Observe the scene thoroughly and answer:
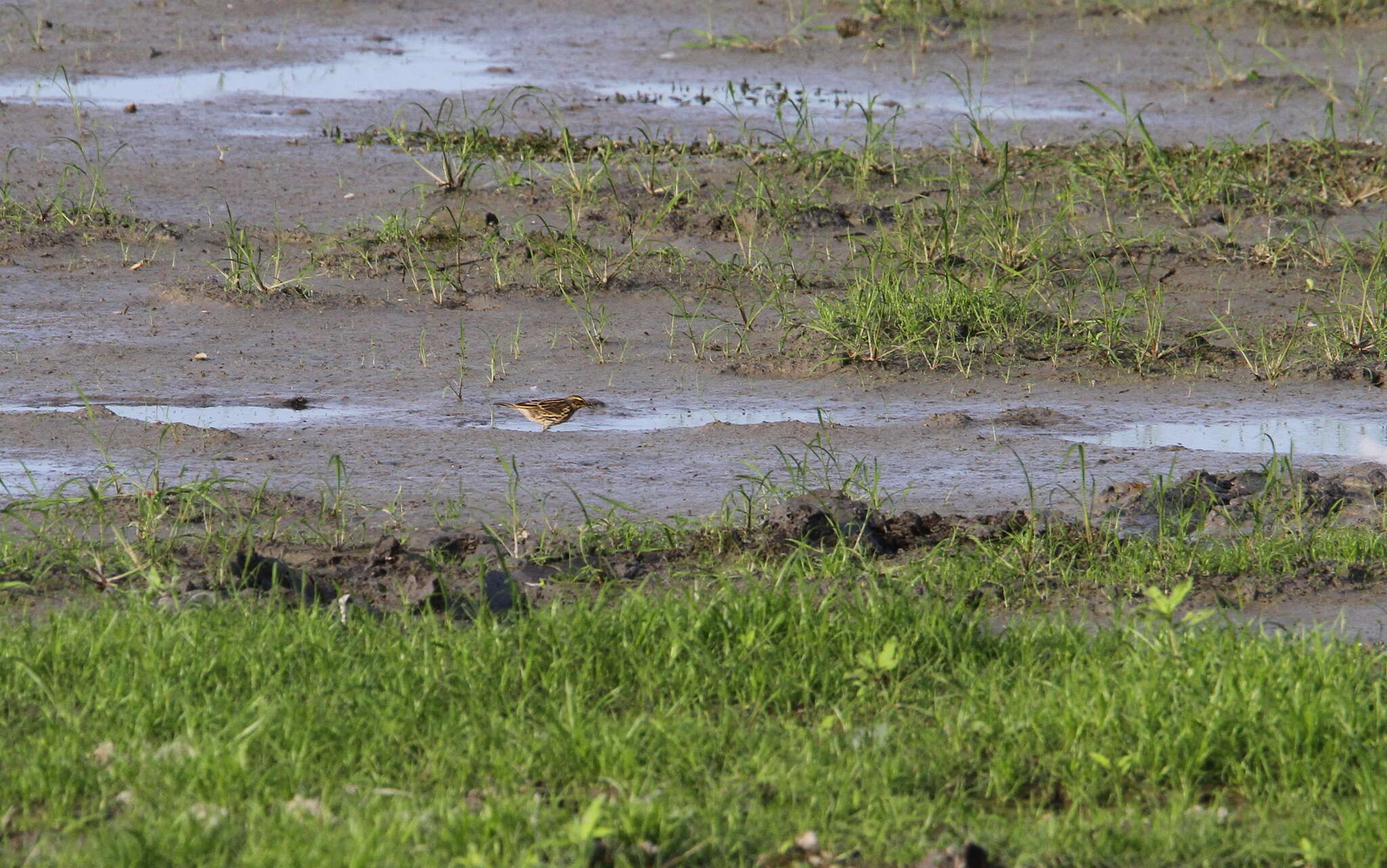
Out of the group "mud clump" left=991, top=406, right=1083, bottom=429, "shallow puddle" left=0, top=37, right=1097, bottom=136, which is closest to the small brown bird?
"mud clump" left=991, top=406, right=1083, bottom=429

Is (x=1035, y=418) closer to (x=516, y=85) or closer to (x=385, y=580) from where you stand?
(x=385, y=580)

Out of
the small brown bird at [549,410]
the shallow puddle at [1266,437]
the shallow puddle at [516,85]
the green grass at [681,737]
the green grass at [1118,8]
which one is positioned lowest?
the green grass at [681,737]

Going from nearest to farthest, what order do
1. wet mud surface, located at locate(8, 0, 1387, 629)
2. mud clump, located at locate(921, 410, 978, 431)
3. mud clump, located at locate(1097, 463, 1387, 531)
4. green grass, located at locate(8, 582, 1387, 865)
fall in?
green grass, located at locate(8, 582, 1387, 865)
mud clump, located at locate(1097, 463, 1387, 531)
wet mud surface, located at locate(8, 0, 1387, 629)
mud clump, located at locate(921, 410, 978, 431)

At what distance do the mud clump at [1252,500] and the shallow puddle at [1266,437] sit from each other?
0.57 metres

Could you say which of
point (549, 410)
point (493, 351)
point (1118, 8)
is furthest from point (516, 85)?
point (549, 410)

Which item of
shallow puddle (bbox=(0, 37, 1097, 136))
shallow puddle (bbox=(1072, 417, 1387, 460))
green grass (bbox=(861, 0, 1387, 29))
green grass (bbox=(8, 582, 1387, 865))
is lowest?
green grass (bbox=(8, 582, 1387, 865))

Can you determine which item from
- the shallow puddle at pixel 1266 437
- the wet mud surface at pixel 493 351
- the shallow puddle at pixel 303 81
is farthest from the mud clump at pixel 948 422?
the shallow puddle at pixel 303 81

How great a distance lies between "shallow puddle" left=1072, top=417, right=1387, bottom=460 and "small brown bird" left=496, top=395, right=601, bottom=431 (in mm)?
1821

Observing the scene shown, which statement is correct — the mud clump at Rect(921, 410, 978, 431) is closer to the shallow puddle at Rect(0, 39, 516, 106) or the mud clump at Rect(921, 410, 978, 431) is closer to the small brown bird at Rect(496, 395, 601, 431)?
the small brown bird at Rect(496, 395, 601, 431)

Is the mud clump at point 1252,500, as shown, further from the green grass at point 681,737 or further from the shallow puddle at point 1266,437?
the green grass at point 681,737

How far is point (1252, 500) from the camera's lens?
5242 millimetres

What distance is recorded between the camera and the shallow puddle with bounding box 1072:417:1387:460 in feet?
20.0

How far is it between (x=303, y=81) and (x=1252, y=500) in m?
8.97

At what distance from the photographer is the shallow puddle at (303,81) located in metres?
11.6
